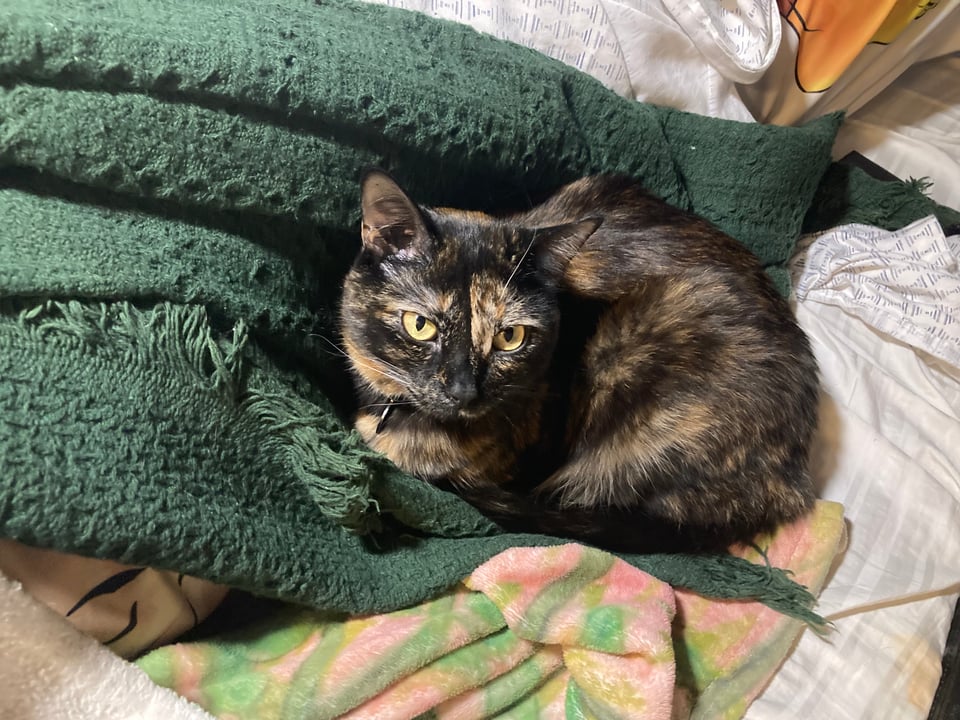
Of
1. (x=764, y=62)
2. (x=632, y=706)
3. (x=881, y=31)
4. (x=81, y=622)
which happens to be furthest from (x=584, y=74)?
(x=81, y=622)

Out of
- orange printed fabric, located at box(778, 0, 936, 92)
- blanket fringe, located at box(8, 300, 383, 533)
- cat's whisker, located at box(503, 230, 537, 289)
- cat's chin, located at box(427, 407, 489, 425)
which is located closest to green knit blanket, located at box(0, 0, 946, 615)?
blanket fringe, located at box(8, 300, 383, 533)

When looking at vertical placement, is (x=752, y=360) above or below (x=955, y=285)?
below

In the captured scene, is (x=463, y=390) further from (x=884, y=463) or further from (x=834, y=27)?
(x=834, y=27)

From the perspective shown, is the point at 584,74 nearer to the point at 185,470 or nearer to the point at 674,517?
the point at 674,517

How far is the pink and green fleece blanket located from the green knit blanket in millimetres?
52

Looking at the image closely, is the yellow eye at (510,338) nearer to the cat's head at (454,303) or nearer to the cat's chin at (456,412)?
the cat's head at (454,303)

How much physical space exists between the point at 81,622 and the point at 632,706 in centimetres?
74

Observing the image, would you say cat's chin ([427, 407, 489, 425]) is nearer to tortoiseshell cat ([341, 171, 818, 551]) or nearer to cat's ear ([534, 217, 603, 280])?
tortoiseshell cat ([341, 171, 818, 551])

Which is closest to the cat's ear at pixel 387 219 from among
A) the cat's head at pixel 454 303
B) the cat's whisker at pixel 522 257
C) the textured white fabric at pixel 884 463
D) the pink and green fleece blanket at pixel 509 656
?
the cat's head at pixel 454 303

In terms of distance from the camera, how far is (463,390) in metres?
0.92

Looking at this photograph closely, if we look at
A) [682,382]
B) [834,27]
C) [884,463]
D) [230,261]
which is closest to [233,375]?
[230,261]

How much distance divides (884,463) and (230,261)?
1.28 metres

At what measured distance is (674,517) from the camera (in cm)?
113

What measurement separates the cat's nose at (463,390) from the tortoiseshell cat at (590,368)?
2cm
